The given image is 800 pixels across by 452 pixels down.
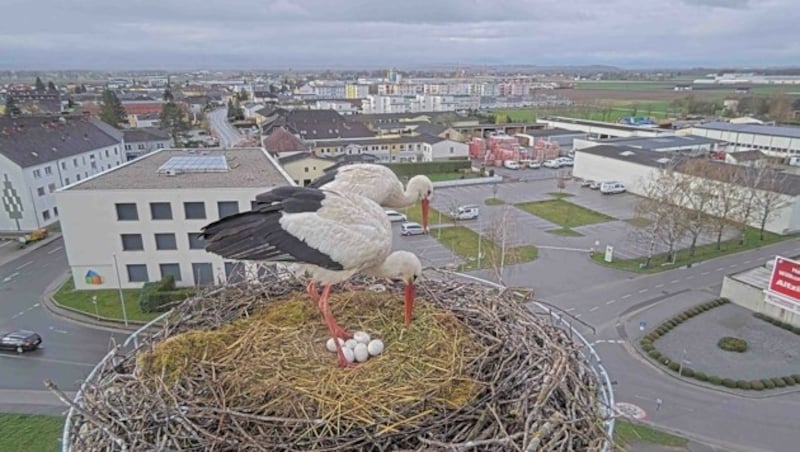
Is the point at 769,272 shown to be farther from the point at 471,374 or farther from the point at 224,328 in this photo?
the point at 224,328

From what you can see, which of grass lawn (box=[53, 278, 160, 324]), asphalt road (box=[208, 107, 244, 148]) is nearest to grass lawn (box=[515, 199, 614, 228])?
grass lawn (box=[53, 278, 160, 324])

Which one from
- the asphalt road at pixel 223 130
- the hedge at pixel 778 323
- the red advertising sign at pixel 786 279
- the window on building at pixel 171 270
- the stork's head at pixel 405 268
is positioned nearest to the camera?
the stork's head at pixel 405 268

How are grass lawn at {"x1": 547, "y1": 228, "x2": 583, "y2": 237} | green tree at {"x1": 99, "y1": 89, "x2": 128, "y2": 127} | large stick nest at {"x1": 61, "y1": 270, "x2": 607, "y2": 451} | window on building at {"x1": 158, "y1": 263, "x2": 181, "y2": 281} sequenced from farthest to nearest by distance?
green tree at {"x1": 99, "y1": 89, "x2": 128, "y2": 127}
grass lawn at {"x1": 547, "y1": 228, "x2": 583, "y2": 237}
window on building at {"x1": 158, "y1": 263, "x2": 181, "y2": 281}
large stick nest at {"x1": 61, "y1": 270, "x2": 607, "y2": 451}

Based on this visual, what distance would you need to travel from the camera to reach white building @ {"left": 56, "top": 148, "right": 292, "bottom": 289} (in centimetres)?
1656

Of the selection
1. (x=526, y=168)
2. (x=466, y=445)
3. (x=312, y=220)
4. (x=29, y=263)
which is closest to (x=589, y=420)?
(x=466, y=445)

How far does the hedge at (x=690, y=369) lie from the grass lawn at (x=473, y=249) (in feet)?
20.4

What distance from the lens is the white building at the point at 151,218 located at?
16562 millimetres

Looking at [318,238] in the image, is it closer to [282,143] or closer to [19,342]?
[19,342]

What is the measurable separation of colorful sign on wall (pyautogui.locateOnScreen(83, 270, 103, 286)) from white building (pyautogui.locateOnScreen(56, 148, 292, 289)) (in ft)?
0.14

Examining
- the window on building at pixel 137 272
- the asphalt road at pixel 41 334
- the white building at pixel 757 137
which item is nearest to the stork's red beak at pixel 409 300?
the asphalt road at pixel 41 334

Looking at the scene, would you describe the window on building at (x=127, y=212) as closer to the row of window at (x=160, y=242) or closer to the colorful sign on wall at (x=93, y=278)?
the row of window at (x=160, y=242)

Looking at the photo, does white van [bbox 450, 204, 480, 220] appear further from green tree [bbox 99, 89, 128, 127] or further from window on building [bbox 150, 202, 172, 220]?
green tree [bbox 99, 89, 128, 127]

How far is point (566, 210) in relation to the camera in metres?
29.2

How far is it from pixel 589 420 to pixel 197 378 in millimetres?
3120
